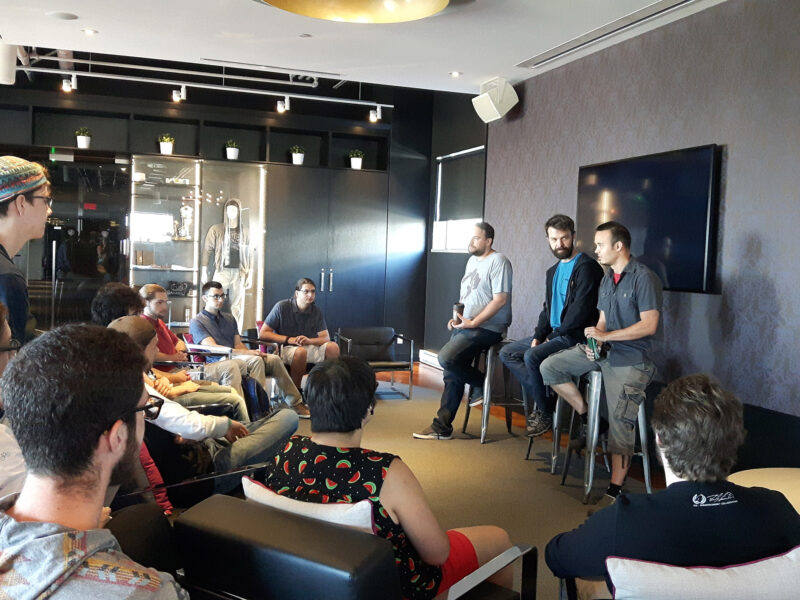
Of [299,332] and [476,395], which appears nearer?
[476,395]

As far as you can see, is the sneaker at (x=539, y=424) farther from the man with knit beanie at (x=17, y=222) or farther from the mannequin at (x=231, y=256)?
the mannequin at (x=231, y=256)

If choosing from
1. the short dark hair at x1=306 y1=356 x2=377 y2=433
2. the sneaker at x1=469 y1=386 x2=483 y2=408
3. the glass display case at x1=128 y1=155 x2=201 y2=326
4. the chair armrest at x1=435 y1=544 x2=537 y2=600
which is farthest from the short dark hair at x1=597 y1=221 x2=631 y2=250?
the glass display case at x1=128 y1=155 x2=201 y2=326

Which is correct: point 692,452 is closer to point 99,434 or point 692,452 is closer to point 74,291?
point 99,434

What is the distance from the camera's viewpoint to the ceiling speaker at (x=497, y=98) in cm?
642

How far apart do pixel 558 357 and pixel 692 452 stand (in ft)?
9.17

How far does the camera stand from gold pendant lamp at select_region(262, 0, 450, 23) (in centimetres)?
423

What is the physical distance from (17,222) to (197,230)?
19.2 ft

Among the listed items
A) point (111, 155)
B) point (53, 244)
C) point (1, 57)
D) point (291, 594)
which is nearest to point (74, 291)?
point (53, 244)

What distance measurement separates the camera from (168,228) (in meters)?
8.09

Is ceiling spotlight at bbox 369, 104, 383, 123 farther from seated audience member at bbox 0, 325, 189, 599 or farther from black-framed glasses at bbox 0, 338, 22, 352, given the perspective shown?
seated audience member at bbox 0, 325, 189, 599

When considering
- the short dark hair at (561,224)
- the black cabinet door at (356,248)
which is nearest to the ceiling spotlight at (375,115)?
the black cabinet door at (356,248)

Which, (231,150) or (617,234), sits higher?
(231,150)

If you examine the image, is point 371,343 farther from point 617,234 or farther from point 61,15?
point 61,15

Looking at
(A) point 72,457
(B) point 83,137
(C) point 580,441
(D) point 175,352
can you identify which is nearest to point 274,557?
(A) point 72,457
